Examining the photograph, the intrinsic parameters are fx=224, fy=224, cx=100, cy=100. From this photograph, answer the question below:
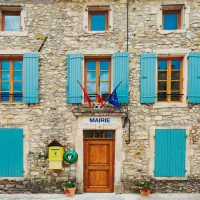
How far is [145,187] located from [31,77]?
4687 millimetres

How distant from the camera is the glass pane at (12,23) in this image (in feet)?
22.9

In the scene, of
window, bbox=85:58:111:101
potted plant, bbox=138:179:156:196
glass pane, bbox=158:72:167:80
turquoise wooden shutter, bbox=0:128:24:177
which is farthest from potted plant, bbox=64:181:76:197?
glass pane, bbox=158:72:167:80

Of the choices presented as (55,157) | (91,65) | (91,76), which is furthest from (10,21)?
(55,157)

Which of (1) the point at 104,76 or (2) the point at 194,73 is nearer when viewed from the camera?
(2) the point at 194,73

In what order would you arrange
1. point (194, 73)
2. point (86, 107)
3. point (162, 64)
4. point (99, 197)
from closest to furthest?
point (99, 197) < point (194, 73) < point (86, 107) < point (162, 64)

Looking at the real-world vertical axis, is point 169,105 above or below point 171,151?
above

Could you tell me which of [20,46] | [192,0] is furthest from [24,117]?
[192,0]

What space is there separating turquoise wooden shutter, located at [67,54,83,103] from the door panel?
1389 millimetres

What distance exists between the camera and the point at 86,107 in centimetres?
678

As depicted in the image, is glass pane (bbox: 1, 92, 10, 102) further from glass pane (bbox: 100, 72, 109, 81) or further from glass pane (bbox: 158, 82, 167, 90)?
glass pane (bbox: 158, 82, 167, 90)

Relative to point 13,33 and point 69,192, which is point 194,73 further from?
point 13,33

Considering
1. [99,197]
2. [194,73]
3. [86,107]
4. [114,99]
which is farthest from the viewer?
[86,107]

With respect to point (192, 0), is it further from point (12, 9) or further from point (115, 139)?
point (12, 9)

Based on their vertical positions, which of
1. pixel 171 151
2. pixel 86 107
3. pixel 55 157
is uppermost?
pixel 86 107
